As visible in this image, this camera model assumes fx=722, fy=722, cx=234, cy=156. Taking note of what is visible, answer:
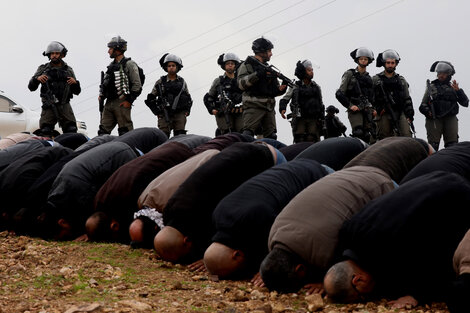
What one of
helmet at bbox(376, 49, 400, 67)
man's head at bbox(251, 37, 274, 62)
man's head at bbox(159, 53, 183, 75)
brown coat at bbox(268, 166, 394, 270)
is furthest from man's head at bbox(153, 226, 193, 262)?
helmet at bbox(376, 49, 400, 67)

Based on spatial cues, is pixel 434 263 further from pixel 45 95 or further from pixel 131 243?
pixel 45 95

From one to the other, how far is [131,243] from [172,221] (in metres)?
0.79

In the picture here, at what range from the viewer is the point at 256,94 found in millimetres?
11508

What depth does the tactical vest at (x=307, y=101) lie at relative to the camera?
1230 centimetres

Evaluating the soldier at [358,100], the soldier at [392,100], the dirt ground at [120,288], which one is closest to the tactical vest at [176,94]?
the soldier at [358,100]

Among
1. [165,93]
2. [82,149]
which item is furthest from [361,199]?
[165,93]

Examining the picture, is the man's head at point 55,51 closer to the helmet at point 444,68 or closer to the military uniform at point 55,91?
the military uniform at point 55,91

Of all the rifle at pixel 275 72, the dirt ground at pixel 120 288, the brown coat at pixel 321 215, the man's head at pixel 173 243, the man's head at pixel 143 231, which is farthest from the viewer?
the rifle at pixel 275 72

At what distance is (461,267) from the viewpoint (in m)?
3.83

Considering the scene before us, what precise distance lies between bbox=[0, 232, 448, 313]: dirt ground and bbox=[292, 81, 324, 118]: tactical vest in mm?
6462

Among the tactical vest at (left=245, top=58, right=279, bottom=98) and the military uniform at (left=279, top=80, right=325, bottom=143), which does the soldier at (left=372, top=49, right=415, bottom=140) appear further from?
the tactical vest at (left=245, top=58, right=279, bottom=98)

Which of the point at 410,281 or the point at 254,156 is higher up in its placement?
the point at 254,156

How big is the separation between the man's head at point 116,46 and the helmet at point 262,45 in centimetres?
218

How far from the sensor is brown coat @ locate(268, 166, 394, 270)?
4.55 meters
